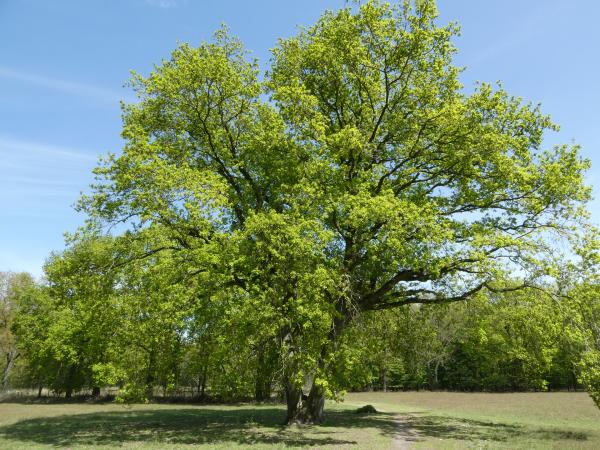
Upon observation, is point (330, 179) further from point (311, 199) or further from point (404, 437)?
point (404, 437)

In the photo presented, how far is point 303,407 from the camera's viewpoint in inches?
908

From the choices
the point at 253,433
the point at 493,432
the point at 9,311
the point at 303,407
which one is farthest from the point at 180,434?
the point at 9,311

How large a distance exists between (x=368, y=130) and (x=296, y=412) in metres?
14.9

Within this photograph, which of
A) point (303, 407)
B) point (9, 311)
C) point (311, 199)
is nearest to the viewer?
point (311, 199)

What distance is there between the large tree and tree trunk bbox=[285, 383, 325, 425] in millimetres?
71

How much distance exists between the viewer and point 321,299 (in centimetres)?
1744

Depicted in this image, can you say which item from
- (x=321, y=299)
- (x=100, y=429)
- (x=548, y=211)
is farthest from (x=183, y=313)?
(x=548, y=211)

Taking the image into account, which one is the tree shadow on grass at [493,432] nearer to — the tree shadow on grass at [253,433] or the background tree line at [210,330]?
the tree shadow on grass at [253,433]

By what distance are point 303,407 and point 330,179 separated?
11927mm

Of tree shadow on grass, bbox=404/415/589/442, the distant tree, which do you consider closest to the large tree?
tree shadow on grass, bbox=404/415/589/442

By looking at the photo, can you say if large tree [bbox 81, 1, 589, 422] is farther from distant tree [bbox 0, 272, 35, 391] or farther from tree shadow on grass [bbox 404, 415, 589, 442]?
distant tree [bbox 0, 272, 35, 391]

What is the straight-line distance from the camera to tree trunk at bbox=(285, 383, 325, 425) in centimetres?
2277

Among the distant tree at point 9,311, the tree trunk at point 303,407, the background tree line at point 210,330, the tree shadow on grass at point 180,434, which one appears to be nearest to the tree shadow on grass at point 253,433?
the tree shadow on grass at point 180,434

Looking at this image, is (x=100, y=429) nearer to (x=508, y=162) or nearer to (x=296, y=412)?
(x=296, y=412)
